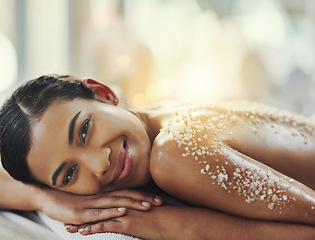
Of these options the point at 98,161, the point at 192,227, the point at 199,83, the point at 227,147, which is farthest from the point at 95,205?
the point at 199,83

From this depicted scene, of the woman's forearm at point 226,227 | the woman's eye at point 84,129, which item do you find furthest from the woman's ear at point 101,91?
the woman's forearm at point 226,227

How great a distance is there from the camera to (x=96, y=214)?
38.7 inches

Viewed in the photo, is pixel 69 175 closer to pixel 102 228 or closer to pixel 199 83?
pixel 102 228

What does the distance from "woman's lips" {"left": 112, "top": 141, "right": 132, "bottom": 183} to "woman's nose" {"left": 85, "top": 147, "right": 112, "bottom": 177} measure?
0.14ft

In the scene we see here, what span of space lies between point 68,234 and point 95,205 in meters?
0.10

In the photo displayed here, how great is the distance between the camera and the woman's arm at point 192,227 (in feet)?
2.78

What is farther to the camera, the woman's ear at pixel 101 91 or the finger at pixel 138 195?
the woman's ear at pixel 101 91

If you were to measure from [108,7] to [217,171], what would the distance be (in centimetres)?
337

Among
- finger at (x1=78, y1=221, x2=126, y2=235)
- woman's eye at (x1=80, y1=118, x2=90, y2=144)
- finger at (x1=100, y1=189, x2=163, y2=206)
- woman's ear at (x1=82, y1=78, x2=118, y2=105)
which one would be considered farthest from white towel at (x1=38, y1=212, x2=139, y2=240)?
woman's ear at (x1=82, y1=78, x2=118, y2=105)

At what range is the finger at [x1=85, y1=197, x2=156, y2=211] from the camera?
0.97 meters

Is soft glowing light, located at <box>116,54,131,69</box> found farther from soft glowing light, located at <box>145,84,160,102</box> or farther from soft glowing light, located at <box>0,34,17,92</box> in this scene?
soft glowing light, located at <box>0,34,17,92</box>

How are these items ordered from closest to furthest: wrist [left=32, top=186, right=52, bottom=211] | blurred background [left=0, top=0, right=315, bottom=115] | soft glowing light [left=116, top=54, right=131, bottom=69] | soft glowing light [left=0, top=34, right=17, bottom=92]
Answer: wrist [left=32, top=186, right=52, bottom=211], soft glowing light [left=0, top=34, right=17, bottom=92], blurred background [left=0, top=0, right=315, bottom=115], soft glowing light [left=116, top=54, right=131, bottom=69]

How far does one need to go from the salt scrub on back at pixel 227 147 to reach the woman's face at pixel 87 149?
0.38 feet

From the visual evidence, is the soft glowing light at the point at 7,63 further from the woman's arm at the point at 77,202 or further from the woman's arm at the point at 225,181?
the woman's arm at the point at 225,181
